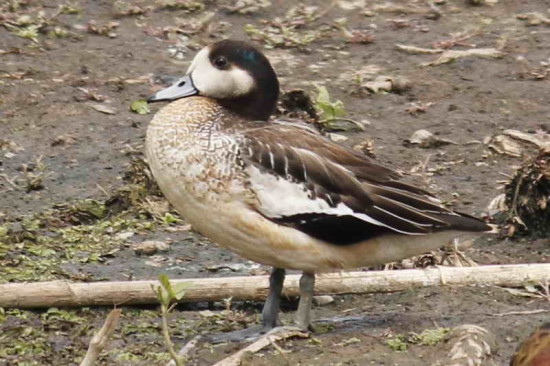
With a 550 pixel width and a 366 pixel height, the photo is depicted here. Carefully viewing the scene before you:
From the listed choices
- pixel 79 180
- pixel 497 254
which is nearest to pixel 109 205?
pixel 79 180

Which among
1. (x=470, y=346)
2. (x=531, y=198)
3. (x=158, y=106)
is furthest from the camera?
(x=158, y=106)

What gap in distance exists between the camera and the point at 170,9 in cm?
1101

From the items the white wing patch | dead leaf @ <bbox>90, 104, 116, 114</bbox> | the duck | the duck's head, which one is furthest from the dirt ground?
the duck's head

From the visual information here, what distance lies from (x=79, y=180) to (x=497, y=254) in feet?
8.73

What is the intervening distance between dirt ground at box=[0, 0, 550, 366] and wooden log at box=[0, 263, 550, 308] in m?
0.06

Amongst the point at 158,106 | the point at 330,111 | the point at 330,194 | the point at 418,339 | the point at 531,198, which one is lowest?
the point at 158,106

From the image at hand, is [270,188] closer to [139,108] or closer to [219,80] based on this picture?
[219,80]

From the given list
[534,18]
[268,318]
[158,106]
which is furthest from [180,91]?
[534,18]

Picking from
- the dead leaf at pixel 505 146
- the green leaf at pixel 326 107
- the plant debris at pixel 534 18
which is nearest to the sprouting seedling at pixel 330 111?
the green leaf at pixel 326 107

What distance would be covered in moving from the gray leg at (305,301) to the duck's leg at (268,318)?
124mm

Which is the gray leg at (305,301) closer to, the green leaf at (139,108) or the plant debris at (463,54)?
the green leaf at (139,108)

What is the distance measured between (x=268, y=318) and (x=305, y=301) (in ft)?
0.65

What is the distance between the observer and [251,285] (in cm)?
639

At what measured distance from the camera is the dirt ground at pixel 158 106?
614 centimetres
